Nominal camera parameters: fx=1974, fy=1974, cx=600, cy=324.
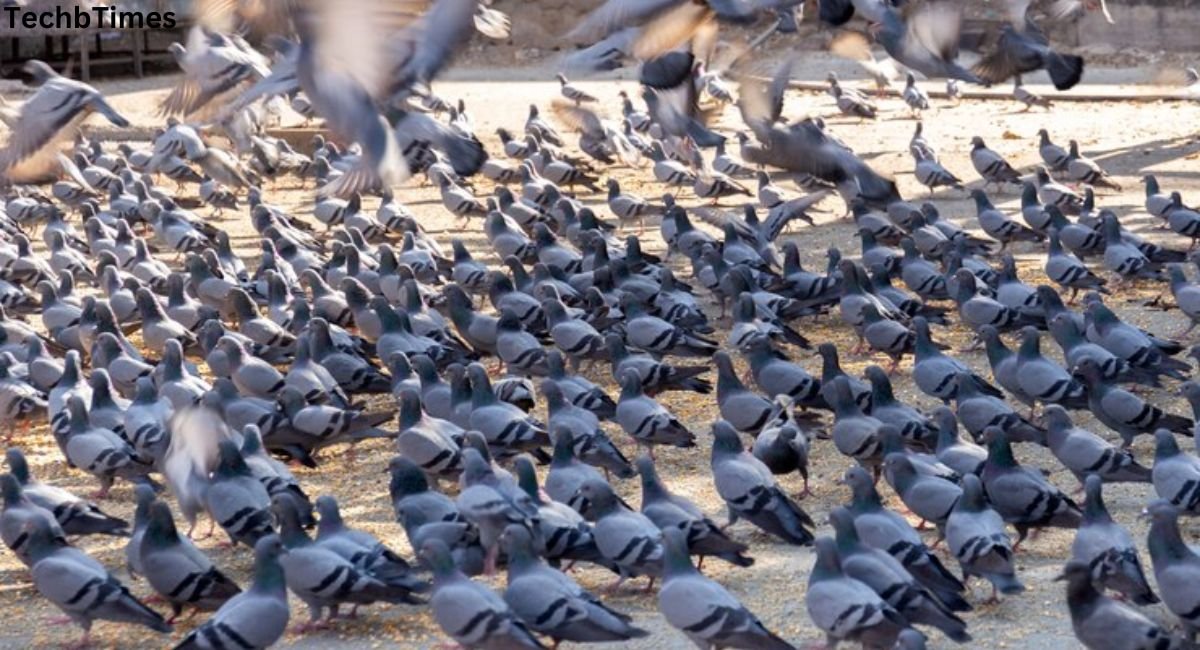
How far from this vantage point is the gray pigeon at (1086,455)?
8953 mm

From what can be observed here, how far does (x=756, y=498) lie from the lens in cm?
855

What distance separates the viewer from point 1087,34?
101 feet

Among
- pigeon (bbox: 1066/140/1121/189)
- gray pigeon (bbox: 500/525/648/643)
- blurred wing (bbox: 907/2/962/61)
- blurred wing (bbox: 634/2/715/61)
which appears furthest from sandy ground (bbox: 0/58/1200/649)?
blurred wing (bbox: 634/2/715/61)

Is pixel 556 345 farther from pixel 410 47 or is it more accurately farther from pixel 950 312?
pixel 410 47

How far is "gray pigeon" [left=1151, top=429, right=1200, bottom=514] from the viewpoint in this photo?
8.38m

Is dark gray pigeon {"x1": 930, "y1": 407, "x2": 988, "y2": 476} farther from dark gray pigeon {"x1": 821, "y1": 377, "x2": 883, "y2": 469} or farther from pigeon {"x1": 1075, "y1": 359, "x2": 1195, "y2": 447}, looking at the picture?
pigeon {"x1": 1075, "y1": 359, "x2": 1195, "y2": 447}

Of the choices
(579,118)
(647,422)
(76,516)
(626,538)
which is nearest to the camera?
(626,538)

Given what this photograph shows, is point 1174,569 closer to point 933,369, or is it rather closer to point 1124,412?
point 1124,412

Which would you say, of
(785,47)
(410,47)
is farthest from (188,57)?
(785,47)

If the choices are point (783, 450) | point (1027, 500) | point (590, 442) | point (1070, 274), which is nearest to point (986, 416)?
point (783, 450)

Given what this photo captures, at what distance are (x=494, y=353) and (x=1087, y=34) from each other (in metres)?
20.7

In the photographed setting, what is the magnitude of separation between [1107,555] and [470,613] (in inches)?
98.0

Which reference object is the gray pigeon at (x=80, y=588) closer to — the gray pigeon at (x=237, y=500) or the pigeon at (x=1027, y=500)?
the gray pigeon at (x=237, y=500)

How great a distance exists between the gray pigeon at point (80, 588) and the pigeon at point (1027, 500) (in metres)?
3.55
